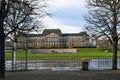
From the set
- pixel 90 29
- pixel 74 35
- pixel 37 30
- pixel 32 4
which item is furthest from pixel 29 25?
pixel 74 35

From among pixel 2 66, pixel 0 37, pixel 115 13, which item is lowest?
pixel 2 66

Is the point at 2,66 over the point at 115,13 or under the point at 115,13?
under

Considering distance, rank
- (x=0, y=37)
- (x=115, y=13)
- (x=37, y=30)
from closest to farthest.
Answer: (x=0, y=37), (x=37, y=30), (x=115, y=13)

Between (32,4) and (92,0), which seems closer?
(32,4)

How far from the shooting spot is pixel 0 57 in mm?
23047

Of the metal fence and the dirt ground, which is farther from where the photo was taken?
the metal fence

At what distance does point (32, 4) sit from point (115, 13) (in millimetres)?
9653

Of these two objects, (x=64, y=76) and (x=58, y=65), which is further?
(x=58, y=65)

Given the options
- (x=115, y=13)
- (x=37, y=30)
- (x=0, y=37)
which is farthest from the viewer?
(x=115, y=13)

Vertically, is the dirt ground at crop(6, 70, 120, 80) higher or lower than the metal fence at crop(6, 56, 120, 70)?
higher

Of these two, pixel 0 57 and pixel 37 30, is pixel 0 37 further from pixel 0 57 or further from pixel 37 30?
pixel 37 30

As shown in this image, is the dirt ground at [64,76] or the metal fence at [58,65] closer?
the dirt ground at [64,76]

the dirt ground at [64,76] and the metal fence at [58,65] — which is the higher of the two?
the dirt ground at [64,76]

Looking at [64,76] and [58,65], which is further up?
[64,76]
